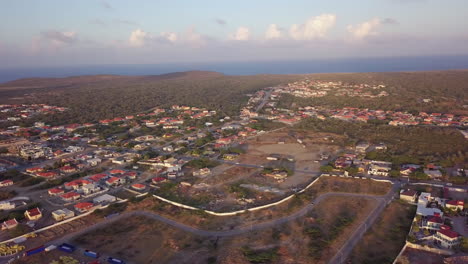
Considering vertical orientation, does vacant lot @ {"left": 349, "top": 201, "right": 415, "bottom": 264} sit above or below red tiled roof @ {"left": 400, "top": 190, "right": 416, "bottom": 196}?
below

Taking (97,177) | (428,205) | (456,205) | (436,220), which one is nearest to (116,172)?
(97,177)

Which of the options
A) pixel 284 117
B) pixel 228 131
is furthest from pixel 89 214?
pixel 284 117

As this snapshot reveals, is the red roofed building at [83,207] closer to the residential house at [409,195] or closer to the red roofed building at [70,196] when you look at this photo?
the red roofed building at [70,196]

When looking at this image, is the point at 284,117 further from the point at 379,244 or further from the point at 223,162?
the point at 379,244

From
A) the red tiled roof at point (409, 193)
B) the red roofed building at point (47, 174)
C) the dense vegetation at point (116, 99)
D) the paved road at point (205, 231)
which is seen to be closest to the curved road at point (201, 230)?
the paved road at point (205, 231)

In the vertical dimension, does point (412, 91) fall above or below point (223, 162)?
above

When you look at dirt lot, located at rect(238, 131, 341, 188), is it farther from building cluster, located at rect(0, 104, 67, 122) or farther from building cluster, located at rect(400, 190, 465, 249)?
building cluster, located at rect(0, 104, 67, 122)

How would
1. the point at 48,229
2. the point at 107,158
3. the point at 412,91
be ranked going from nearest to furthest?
the point at 48,229 → the point at 107,158 → the point at 412,91

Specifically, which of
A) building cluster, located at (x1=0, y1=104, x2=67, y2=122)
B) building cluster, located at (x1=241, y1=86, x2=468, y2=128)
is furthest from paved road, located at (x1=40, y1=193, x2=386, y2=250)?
building cluster, located at (x1=0, y1=104, x2=67, y2=122)

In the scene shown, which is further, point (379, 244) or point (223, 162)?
point (223, 162)
